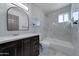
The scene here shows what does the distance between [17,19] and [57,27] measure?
3.17 ft

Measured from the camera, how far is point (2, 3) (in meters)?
1.44

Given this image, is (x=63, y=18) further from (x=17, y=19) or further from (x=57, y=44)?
(x=17, y=19)

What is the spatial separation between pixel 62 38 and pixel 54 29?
11.4 inches

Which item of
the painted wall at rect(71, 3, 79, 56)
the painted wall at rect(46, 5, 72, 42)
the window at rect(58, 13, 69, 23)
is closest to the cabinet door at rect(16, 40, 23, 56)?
the painted wall at rect(46, 5, 72, 42)

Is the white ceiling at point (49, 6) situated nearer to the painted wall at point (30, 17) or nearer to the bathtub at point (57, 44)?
the painted wall at point (30, 17)

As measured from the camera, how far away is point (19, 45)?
3.98 ft

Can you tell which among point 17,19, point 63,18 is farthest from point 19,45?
point 63,18

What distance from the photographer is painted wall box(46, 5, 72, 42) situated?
5.33 ft

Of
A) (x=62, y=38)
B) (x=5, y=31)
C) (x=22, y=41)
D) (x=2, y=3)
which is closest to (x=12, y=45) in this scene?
(x=22, y=41)

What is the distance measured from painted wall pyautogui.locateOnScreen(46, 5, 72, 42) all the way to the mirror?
0.59 m

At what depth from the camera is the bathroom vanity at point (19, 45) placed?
3.25 feet

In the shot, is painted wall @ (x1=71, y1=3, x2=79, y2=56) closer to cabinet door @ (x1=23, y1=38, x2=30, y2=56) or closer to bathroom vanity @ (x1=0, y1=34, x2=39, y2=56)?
bathroom vanity @ (x1=0, y1=34, x2=39, y2=56)

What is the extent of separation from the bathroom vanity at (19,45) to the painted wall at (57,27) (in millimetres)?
388

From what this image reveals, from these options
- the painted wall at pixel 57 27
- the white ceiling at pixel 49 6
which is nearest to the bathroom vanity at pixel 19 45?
the painted wall at pixel 57 27
